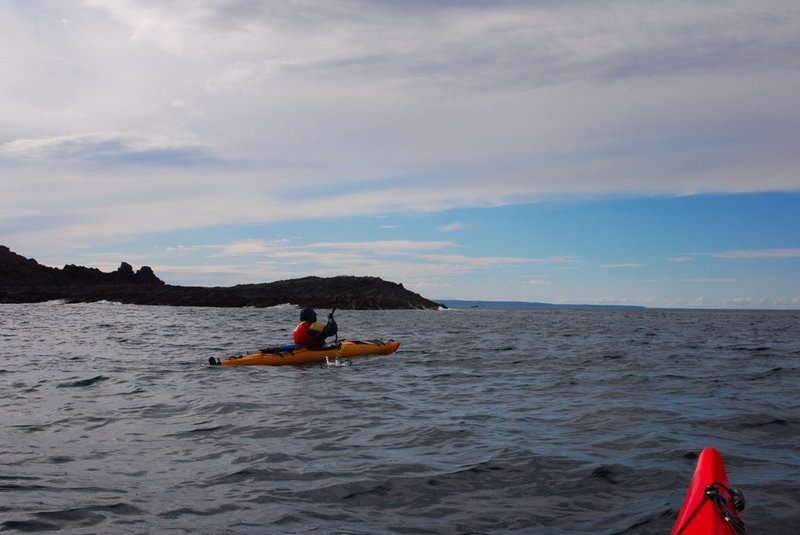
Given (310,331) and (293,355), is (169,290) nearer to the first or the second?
(310,331)

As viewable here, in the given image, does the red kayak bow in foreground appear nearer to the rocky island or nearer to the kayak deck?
the kayak deck

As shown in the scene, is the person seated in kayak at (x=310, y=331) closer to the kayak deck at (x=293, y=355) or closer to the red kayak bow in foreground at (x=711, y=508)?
the kayak deck at (x=293, y=355)

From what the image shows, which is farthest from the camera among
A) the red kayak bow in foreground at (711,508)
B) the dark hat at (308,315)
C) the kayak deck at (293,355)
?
the dark hat at (308,315)

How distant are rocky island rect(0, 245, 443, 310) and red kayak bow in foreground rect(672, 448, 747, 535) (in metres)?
80.4

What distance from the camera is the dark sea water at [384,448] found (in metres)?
6.21

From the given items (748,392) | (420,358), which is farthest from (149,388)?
(748,392)

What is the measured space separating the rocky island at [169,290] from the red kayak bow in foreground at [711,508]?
80.4 metres

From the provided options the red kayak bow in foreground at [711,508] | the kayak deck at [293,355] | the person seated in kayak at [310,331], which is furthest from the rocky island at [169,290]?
the red kayak bow in foreground at [711,508]

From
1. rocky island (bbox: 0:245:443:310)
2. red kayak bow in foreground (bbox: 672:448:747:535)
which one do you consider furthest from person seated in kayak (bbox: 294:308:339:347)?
rocky island (bbox: 0:245:443:310)

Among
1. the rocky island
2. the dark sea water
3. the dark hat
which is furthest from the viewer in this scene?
the rocky island

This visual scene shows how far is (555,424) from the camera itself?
10.4 meters

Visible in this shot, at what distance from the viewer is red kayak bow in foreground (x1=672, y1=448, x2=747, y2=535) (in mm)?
4742

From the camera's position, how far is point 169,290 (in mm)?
91875

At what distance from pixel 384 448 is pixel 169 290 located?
8915 centimetres
